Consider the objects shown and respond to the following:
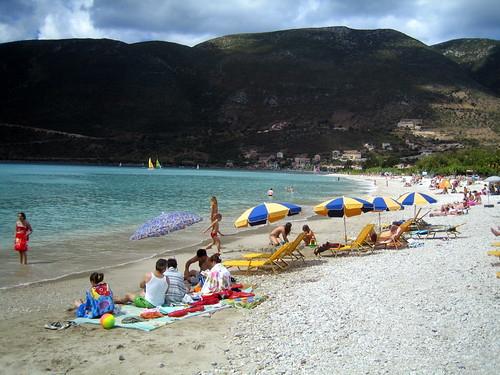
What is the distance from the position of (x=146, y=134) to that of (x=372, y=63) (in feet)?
228

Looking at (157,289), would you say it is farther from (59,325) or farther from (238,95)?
(238,95)

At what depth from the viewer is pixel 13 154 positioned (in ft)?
416

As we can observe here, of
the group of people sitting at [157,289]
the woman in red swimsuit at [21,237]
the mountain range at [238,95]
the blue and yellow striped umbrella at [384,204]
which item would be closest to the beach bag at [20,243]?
the woman in red swimsuit at [21,237]

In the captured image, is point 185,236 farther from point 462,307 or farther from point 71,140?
point 71,140

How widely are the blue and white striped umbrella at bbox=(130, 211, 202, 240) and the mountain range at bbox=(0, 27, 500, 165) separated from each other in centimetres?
9124

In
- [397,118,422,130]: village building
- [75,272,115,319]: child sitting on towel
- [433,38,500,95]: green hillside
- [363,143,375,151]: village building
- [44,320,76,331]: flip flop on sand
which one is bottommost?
[44,320,76,331]: flip flop on sand

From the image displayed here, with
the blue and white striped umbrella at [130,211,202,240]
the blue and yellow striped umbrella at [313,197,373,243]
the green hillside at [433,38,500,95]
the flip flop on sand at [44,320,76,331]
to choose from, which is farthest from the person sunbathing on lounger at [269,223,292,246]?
the green hillside at [433,38,500,95]

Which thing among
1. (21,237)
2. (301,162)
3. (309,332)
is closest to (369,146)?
(301,162)

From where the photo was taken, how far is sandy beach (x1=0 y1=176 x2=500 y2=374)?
5.01 meters

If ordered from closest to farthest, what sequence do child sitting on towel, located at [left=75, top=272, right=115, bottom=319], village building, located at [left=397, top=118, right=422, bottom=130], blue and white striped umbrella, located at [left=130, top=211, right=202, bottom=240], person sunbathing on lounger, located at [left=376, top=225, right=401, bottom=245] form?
child sitting on towel, located at [left=75, top=272, right=115, bottom=319]
person sunbathing on lounger, located at [left=376, top=225, right=401, bottom=245]
blue and white striped umbrella, located at [left=130, top=211, right=202, bottom=240]
village building, located at [left=397, top=118, right=422, bottom=130]

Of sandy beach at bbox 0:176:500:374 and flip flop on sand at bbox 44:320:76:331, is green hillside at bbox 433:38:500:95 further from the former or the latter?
flip flop on sand at bbox 44:320:76:331

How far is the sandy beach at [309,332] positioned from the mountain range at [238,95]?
98.7 metres

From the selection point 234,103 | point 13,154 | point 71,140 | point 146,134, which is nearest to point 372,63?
point 234,103

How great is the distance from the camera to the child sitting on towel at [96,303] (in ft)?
23.1
